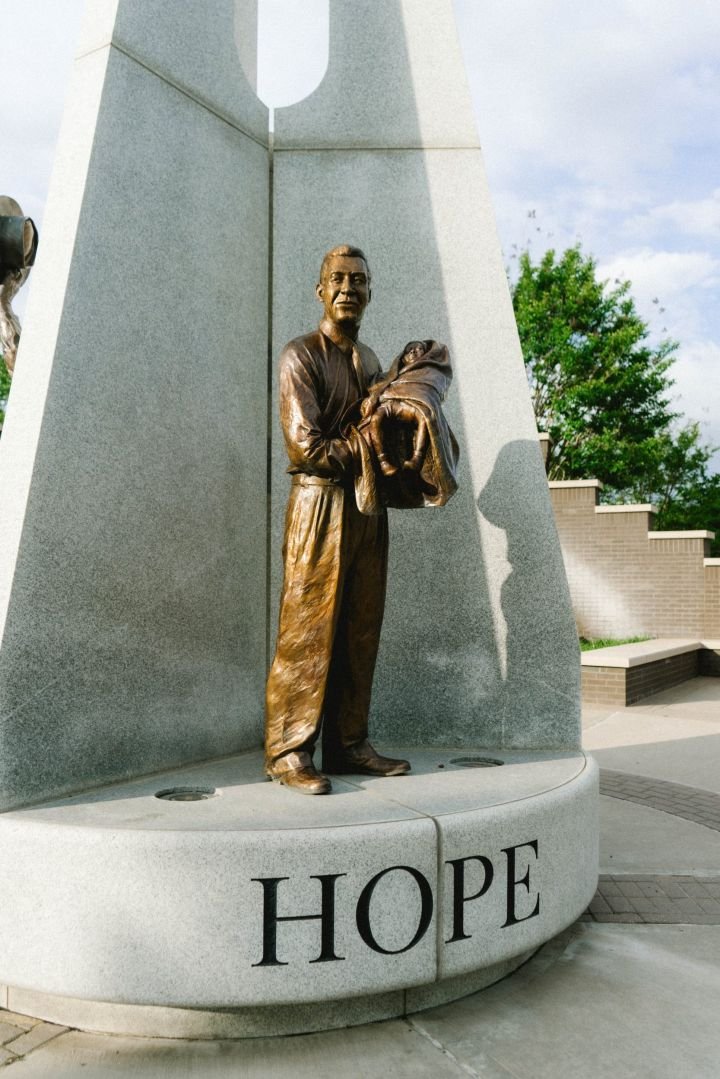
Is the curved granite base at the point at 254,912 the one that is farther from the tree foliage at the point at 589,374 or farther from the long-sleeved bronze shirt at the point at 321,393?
the tree foliage at the point at 589,374

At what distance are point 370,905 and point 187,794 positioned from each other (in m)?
1.04

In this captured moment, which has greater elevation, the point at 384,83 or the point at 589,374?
the point at 589,374

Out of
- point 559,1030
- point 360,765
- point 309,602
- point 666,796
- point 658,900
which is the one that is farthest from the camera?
point 666,796

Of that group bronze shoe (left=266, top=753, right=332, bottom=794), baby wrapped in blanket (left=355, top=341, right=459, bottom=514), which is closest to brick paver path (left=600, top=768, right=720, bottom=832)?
bronze shoe (left=266, top=753, right=332, bottom=794)

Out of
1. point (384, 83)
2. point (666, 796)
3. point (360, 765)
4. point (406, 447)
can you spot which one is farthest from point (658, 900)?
point (384, 83)

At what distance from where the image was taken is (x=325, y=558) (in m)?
3.77

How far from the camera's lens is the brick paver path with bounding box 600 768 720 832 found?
19.6ft

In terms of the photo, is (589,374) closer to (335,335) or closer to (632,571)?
(632,571)

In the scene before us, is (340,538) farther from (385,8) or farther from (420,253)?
(385,8)

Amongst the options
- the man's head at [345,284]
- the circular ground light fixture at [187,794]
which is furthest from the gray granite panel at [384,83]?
the circular ground light fixture at [187,794]

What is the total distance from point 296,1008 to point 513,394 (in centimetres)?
335

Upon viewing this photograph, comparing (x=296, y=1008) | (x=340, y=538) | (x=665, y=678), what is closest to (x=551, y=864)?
(x=296, y=1008)

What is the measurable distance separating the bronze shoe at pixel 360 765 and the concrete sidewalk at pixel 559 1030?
985 mm

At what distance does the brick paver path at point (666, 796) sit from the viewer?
5.97m
